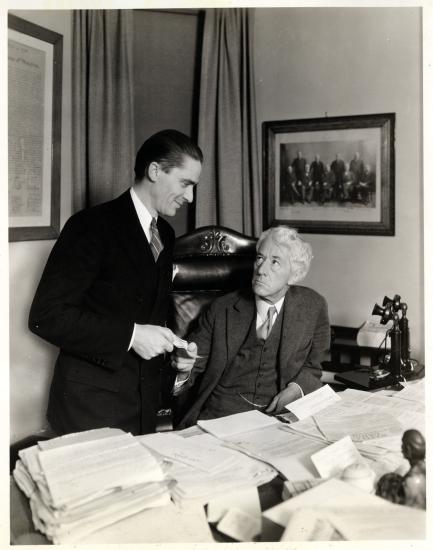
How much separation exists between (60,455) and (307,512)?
→ 0.58 m

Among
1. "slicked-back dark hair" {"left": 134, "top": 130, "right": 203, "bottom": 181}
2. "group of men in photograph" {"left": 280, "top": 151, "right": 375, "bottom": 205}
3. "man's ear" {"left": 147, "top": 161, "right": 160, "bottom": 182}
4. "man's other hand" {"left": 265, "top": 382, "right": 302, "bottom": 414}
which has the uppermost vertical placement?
"group of men in photograph" {"left": 280, "top": 151, "right": 375, "bottom": 205}

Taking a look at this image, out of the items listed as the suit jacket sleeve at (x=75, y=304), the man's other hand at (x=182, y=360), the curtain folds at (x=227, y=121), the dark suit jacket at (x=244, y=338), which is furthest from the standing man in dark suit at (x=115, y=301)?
the curtain folds at (x=227, y=121)

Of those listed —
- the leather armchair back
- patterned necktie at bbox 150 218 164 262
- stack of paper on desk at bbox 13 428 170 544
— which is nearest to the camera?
stack of paper on desk at bbox 13 428 170 544

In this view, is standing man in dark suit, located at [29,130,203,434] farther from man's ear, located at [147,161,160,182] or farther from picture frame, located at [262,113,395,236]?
picture frame, located at [262,113,395,236]

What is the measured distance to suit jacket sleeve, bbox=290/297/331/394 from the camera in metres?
2.32

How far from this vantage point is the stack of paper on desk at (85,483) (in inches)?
45.3

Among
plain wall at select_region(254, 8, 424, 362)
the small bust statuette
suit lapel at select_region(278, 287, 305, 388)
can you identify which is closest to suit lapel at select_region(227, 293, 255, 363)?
suit lapel at select_region(278, 287, 305, 388)

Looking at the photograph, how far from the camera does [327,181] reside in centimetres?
364

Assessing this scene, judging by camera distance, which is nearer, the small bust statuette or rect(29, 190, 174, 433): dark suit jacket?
the small bust statuette

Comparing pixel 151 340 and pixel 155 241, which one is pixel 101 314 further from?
pixel 155 241

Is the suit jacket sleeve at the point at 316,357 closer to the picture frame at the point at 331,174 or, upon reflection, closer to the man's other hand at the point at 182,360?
the man's other hand at the point at 182,360

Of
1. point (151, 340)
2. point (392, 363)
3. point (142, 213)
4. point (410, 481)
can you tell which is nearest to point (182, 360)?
point (151, 340)

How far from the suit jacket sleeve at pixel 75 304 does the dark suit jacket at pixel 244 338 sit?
48 cm

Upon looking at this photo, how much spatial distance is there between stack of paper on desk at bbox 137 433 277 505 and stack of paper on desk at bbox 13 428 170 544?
0.06 meters
